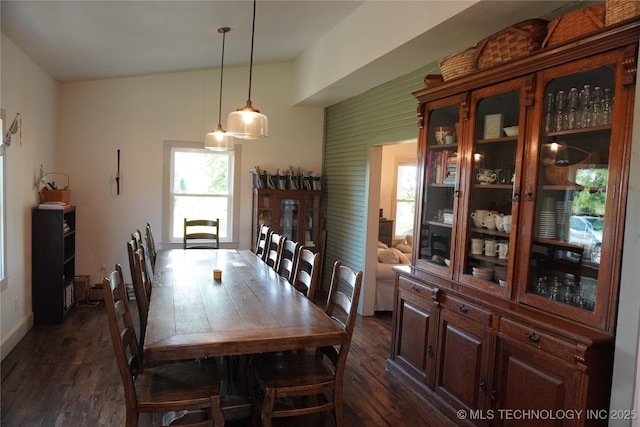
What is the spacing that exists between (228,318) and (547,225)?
1.83m

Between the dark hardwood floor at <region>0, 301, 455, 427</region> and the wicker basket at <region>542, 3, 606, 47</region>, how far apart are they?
2.37 metres

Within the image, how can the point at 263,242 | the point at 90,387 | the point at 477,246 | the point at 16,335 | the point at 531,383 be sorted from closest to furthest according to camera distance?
the point at 531,383 → the point at 477,246 → the point at 90,387 → the point at 16,335 → the point at 263,242

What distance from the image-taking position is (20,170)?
3.84m

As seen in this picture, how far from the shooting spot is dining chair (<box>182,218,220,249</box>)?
17.9ft

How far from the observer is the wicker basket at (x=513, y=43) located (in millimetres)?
2355

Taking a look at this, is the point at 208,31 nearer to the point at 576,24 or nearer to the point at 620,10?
the point at 576,24

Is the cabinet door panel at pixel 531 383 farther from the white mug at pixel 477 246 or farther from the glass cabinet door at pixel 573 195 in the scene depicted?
the white mug at pixel 477 246

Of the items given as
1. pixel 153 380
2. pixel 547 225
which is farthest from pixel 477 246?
pixel 153 380

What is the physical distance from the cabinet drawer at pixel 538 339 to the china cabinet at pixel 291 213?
151 inches

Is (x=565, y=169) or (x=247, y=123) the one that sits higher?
(x=247, y=123)

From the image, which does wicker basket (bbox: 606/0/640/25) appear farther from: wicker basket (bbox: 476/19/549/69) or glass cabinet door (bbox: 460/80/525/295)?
glass cabinet door (bbox: 460/80/525/295)

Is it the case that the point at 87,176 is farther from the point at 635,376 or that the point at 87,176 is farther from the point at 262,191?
the point at 635,376

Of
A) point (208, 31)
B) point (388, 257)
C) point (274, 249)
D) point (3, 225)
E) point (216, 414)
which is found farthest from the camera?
point (388, 257)

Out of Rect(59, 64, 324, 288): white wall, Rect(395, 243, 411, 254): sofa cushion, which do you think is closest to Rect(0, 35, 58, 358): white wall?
Rect(59, 64, 324, 288): white wall
